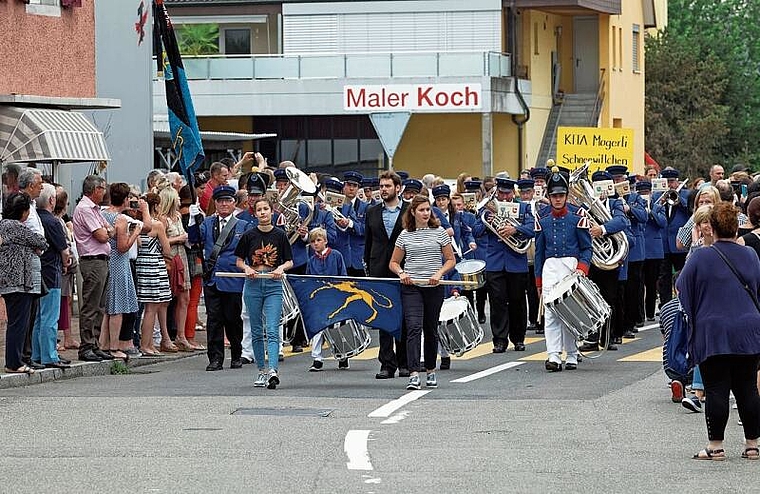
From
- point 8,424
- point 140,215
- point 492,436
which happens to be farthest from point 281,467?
point 140,215

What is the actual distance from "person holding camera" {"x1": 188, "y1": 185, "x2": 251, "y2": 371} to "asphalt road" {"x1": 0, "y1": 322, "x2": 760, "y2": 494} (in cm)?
54

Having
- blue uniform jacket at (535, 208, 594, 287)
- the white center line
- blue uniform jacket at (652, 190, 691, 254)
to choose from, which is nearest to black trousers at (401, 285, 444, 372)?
the white center line

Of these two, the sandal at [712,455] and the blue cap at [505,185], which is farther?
the blue cap at [505,185]

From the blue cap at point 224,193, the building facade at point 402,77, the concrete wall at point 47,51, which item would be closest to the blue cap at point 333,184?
the blue cap at point 224,193

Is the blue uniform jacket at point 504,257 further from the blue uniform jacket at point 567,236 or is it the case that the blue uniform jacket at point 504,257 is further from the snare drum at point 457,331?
the snare drum at point 457,331

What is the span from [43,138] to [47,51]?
109 inches

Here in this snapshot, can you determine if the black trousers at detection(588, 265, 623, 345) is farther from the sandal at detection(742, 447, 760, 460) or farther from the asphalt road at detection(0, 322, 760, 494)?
the sandal at detection(742, 447, 760, 460)

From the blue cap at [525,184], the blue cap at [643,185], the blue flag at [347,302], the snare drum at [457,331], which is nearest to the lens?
the blue flag at [347,302]

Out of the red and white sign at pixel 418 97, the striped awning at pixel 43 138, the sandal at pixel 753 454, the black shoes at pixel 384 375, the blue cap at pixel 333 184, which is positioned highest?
the red and white sign at pixel 418 97

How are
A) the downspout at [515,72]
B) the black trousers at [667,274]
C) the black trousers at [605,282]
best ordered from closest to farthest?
the black trousers at [605,282] < the black trousers at [667,274] < the downspout at [515,72]

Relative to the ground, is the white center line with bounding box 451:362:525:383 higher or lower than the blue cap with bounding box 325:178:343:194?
lower

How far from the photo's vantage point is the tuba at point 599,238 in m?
19.0

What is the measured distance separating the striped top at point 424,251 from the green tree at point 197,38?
3656 cm

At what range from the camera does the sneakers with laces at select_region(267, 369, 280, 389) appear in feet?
51.3
